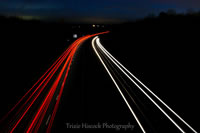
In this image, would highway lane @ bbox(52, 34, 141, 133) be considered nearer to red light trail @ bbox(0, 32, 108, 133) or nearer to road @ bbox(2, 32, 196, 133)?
road @ bbox(2, 32, 196, 133)

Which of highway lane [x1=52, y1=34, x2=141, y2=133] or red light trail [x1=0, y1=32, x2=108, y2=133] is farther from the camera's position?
highway lane [x1=52, y1=34, x2=141, y2=133]

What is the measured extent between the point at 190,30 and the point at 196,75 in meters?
13.5

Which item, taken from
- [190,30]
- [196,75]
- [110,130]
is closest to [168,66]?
A: [196,75]

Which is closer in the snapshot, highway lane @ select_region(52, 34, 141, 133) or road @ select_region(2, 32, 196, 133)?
road @ select_region(2, 32, 196, 133)

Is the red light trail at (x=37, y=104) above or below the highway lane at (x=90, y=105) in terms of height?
above

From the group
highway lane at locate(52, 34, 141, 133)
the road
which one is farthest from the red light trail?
highway lane at locate(52, 34, 141, 133)

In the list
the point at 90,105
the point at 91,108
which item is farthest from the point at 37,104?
the point at 91,108

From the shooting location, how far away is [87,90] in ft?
53.5

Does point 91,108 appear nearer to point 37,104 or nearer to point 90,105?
point 90,105

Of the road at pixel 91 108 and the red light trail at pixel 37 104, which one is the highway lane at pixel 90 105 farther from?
the red light trail at pixel 37 104

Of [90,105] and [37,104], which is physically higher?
[37,104]

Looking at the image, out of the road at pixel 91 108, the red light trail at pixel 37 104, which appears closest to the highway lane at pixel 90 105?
the road at pixel 91 108

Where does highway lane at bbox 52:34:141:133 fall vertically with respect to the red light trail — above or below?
below

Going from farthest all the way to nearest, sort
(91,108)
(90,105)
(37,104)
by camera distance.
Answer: (90,105) < (37,104) < (91,108)
